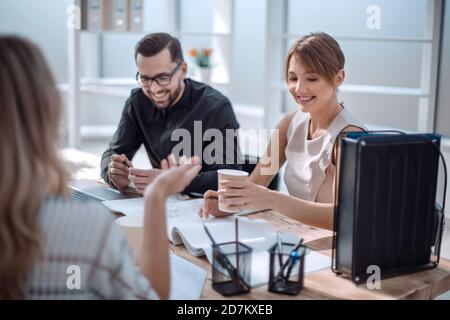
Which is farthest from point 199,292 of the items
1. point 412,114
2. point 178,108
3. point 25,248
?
point 412,114

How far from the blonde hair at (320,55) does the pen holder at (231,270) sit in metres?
0.83

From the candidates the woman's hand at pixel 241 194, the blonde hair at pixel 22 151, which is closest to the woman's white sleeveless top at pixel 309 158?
the woman's hand at pixel 241 194

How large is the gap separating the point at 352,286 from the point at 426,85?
8.89 ft

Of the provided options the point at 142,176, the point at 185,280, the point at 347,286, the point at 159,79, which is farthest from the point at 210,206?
the point at 159,79

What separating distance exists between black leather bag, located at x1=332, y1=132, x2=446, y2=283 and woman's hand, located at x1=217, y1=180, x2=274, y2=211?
38 cm

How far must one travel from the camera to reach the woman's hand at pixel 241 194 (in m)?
1.67

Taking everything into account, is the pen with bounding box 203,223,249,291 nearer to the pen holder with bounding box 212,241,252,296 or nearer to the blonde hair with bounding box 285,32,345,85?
the pen holder with bounding box 212,241,252,296

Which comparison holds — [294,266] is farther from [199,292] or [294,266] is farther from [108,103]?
[108,103]

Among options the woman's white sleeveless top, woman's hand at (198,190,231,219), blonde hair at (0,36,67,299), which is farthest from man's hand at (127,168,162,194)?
blonde hair at (0,36,67,299)

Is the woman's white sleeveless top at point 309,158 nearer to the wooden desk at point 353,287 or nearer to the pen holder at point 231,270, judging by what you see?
the wooden desk at point 353,287

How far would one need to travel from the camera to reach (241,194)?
1673 millimetres

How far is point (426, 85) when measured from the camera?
3713mm

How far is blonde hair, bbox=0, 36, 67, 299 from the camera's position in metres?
0.90

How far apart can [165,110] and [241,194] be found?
1.01 m
